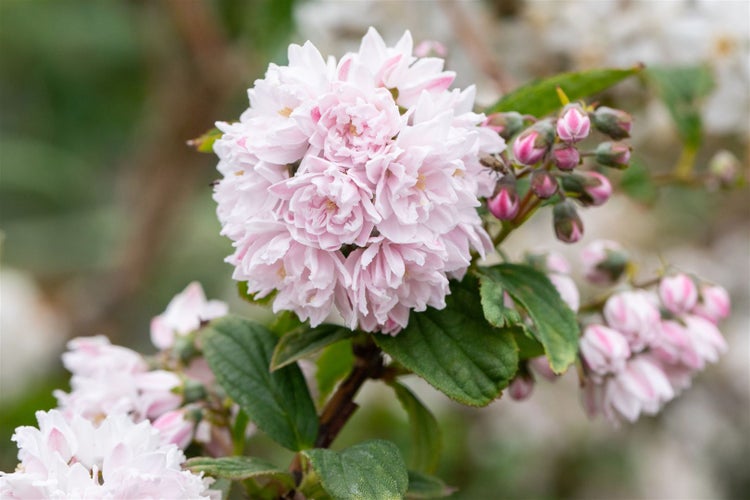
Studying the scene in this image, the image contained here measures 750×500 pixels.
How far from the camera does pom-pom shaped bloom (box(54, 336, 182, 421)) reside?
0.59 m

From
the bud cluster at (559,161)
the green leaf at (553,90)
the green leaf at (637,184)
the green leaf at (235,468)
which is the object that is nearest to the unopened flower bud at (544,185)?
the bud cluster at (559,161)

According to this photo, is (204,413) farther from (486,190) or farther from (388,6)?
(388,6)

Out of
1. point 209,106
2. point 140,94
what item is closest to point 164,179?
point 209,106

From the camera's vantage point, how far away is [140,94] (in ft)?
12.7

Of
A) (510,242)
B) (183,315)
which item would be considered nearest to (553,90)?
(183,315)

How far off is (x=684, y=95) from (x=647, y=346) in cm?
41

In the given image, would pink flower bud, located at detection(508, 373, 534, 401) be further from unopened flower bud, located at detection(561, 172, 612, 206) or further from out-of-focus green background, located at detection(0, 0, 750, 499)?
out-of-focus green background, located at detection(0, 0, 750, 499)

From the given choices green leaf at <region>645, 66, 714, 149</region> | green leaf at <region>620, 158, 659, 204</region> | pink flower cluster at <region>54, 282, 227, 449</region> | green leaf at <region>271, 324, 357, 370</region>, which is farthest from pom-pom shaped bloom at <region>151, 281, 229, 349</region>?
green leaf at <region>645, 66, 714, 149</region>

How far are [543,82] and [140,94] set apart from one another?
3.49 metres

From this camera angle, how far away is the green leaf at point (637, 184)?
837 mm

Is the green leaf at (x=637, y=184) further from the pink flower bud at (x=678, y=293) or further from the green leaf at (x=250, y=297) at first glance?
the green leaf at (x=250, y=297)

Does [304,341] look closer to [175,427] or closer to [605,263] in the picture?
[175,427]

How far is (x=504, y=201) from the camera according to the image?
51 cm

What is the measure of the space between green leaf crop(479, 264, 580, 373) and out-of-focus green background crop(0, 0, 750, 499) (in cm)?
41
